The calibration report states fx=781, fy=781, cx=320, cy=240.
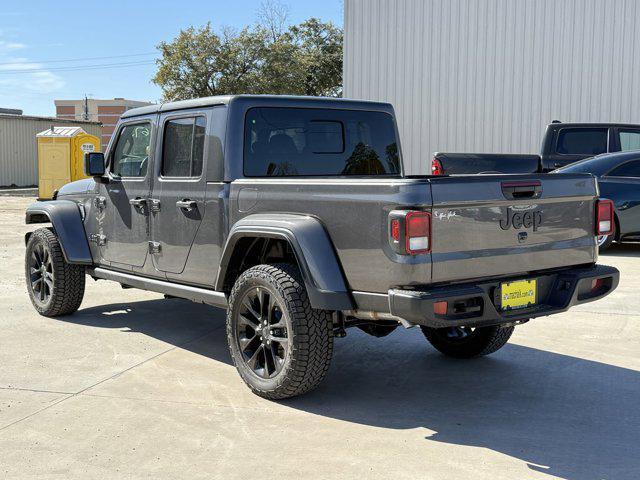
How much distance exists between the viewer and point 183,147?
5.59 meters

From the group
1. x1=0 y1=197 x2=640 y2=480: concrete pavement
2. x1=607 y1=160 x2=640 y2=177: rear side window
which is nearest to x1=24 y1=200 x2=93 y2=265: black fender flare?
x1=0 y1=197 x2=640 y2=480: concrete pavement

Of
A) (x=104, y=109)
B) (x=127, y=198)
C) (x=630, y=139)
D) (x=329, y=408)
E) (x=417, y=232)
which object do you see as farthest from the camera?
(x=104, y=109)

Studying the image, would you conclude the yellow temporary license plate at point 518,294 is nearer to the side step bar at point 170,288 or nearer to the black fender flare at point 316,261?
the black fender flare at point 316,261

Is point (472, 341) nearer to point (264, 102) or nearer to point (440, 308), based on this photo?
point (440, 308)

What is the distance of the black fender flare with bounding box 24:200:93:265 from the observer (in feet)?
21.8

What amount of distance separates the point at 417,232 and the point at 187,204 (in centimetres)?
199

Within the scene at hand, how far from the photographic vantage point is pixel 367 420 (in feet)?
14.4

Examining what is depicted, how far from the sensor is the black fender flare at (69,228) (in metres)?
6.64

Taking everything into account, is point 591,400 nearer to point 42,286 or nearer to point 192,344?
point 192,344

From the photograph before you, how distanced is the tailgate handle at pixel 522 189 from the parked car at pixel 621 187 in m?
6.98

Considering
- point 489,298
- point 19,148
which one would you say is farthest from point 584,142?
point 19,148

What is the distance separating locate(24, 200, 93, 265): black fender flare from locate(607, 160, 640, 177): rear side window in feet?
25.4

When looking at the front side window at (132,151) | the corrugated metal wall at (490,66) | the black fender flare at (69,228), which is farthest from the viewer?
the corrugated metal wall at (490,66)

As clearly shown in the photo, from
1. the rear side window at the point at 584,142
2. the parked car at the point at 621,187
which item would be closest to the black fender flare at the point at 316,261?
the parked car at the point at 621,187
